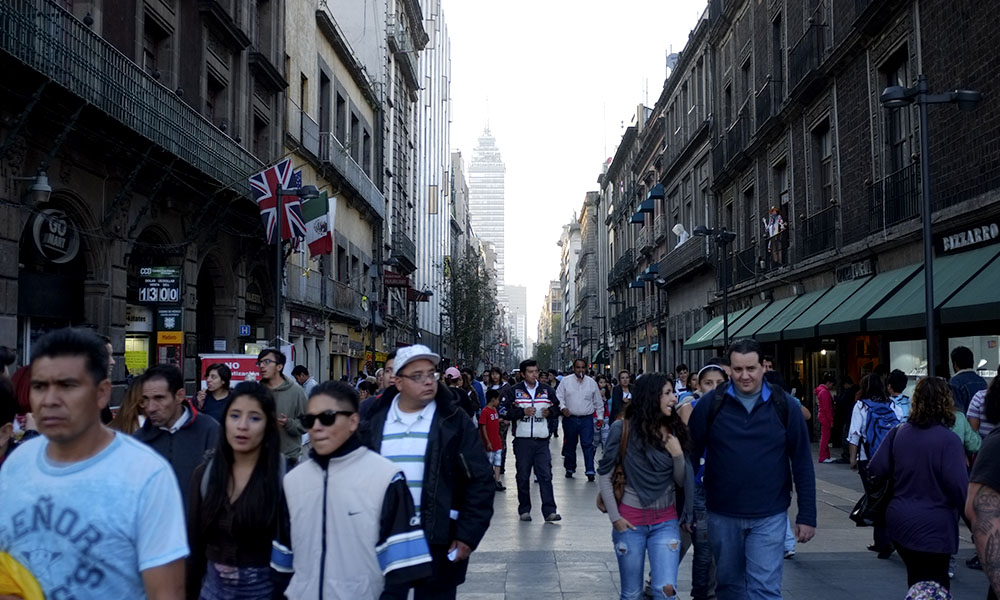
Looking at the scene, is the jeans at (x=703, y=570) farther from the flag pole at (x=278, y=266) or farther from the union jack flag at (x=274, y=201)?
the union jack flag at (x=274, y=201)

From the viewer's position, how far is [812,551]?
9906mm

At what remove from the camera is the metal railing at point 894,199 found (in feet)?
59.2

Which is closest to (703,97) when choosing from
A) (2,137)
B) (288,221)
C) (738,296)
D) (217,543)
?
(738,296)

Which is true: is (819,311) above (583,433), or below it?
above

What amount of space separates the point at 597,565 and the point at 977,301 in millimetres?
7812

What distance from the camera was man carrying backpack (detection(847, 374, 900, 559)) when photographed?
9.62 meters

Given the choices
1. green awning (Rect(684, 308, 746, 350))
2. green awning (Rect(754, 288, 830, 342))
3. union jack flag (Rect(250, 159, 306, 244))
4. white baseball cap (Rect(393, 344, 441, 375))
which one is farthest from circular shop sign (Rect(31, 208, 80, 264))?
green awning (Rect(684, 308, 746, 350))

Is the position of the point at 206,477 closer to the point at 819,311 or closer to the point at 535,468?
the point at 535,468

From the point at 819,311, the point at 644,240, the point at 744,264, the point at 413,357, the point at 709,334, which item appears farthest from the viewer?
the point at 644,240

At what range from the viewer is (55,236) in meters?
15.6

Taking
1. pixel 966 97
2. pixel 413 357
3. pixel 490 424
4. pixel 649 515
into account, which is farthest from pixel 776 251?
pixel 413 357

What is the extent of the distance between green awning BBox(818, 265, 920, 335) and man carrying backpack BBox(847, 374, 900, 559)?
7705mm

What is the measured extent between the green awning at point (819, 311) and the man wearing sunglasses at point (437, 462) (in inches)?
681

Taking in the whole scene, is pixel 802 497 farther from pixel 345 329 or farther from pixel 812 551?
pixel 345 329
